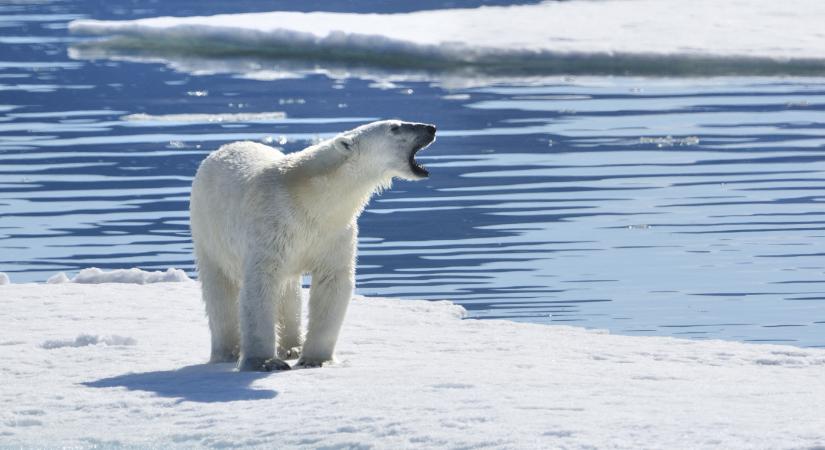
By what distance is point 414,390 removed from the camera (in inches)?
215

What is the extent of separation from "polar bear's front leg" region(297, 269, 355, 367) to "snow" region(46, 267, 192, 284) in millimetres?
2793

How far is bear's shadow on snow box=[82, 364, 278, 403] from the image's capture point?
5559 millimetres

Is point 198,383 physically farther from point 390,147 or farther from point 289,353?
point 390,147

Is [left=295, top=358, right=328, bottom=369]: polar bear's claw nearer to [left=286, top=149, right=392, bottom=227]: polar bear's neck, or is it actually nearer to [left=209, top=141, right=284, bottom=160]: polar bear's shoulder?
[left=286, top=149, right=392, bottom=227]: polar bear's neck

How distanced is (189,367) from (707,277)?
12.5 feet

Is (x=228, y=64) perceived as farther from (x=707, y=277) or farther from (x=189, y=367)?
(x=189, y=367)

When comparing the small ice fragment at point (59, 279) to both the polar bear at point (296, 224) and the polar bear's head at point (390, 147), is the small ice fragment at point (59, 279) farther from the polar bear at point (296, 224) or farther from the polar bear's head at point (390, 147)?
the polar bear's head at point (390, 147)

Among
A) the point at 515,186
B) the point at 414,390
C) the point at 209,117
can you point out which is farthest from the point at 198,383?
the point at 209,117

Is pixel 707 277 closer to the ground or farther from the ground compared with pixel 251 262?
closer to the ground

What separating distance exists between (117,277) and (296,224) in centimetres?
300

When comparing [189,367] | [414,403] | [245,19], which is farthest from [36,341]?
[245,19]

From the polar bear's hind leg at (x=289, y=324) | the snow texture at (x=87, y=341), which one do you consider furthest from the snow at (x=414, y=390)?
the polar bear's hind leg at (x=289, y=324)

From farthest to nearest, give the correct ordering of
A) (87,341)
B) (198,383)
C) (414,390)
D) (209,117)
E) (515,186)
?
(209,117)
(515,186)
(87,341)
(198,383)
(414,390)

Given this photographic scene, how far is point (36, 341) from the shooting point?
689 cm
